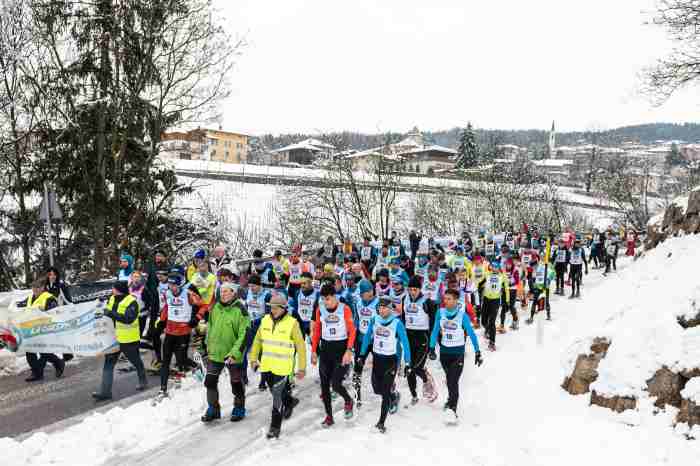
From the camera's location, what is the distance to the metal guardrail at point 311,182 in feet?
108

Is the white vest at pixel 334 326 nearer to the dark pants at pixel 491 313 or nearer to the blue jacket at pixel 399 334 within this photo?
the blue jacket at pixel 399 334

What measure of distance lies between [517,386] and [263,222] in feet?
92.7

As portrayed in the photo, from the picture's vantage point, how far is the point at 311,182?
34.5 meters

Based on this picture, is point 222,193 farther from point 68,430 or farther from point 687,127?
point 687,127

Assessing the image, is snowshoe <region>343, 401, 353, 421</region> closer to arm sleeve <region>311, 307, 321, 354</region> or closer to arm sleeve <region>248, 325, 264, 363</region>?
arm sleeve <region>311, 307, 321, 354</region>

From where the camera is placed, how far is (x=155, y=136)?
18.5 metres

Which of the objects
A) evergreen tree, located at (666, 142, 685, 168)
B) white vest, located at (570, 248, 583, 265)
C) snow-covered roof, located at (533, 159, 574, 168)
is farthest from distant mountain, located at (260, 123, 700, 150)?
white vest, located at (570, 248, 583, 265)

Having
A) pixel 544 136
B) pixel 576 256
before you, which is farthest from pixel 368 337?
pixel 544 136

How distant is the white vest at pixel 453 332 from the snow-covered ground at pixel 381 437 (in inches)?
47.1

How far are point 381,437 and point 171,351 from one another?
3.54 meters

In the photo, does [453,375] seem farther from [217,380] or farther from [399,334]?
[217,380]

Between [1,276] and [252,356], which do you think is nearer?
[252,356]

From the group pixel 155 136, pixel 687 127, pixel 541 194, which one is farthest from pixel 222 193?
pixel 687 127

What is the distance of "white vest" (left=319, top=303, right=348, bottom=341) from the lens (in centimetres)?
709
